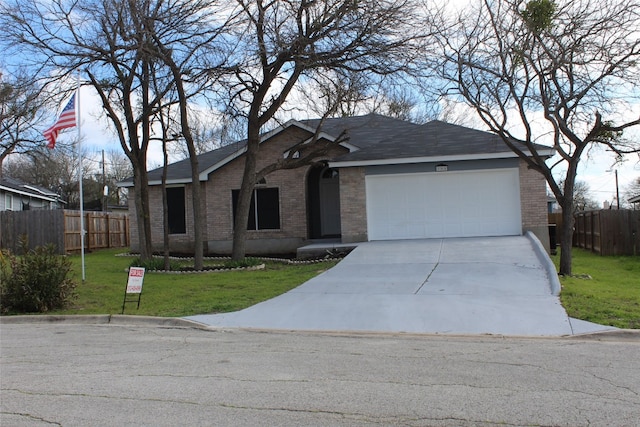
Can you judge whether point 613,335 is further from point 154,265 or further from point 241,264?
point 154,265

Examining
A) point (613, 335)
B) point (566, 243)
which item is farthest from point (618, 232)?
point (613, 335)

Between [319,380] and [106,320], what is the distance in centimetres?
626

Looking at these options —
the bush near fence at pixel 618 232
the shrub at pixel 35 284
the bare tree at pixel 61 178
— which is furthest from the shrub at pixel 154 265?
the bare tree at pixel 61 178

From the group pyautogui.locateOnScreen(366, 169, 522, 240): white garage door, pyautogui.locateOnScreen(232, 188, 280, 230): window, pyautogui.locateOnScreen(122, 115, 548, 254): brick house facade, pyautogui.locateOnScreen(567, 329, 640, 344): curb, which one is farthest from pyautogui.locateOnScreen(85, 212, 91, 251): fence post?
pyautogui.locateOnScreen(567, 329, 640, 344): curb

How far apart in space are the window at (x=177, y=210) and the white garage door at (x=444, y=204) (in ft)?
27.7

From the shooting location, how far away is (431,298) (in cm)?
1163

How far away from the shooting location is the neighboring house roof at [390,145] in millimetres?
19578

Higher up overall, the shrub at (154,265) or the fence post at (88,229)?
the fence post at (88,229)

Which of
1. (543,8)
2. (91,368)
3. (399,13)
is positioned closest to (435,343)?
(91,368)

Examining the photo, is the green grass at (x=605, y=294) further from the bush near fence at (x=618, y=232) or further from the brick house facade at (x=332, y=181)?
the bush near fence at (x=618, y=232)

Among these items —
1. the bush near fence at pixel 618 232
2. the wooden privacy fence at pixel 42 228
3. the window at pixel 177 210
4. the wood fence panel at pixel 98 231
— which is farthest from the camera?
the wood fence panel at pixel 98 231

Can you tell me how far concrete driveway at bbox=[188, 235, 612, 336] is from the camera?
9.84 meters

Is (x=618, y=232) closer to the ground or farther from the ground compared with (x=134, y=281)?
farther from the ground

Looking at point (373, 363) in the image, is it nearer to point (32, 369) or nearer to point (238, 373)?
point (238, 373)
